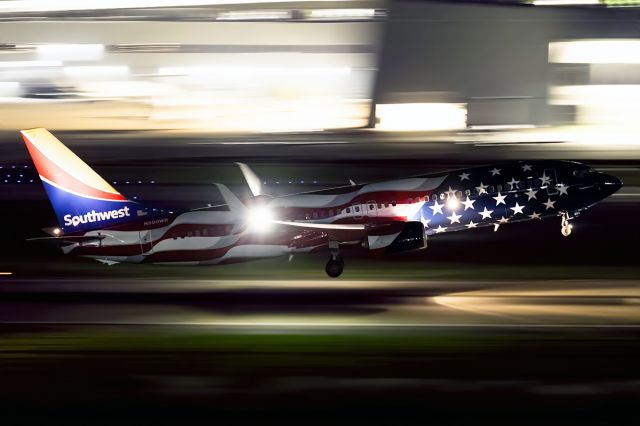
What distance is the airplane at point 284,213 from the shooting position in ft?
144

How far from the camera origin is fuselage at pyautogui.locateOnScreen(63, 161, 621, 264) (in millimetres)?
43781

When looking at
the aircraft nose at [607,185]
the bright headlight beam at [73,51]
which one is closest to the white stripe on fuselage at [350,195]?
the aircraft nose at [607,185]

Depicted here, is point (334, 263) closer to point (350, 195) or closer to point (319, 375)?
point (350, 195)

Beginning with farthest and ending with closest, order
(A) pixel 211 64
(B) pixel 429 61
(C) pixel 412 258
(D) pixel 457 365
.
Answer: (A) pixel 211 64
(B) pixel 429 61
(C) pixel 412 258
(D) pixel 457 365

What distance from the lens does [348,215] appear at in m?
44.1

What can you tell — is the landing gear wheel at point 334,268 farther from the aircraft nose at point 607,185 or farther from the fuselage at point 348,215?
the aircraft nose at point 607,185

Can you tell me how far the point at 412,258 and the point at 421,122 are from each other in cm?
5510

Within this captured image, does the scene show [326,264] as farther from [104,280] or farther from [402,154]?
[402,154]

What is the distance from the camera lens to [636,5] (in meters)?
93.5

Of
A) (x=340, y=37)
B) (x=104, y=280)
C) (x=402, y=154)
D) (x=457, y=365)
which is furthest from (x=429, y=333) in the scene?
(x=340, y=37)

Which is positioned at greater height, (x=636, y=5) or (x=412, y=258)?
(x=636, y=5)

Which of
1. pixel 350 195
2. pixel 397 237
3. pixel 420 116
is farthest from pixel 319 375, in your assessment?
pixel 420 116

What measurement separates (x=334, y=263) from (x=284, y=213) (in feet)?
10.2

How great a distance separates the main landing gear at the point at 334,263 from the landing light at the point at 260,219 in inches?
113
